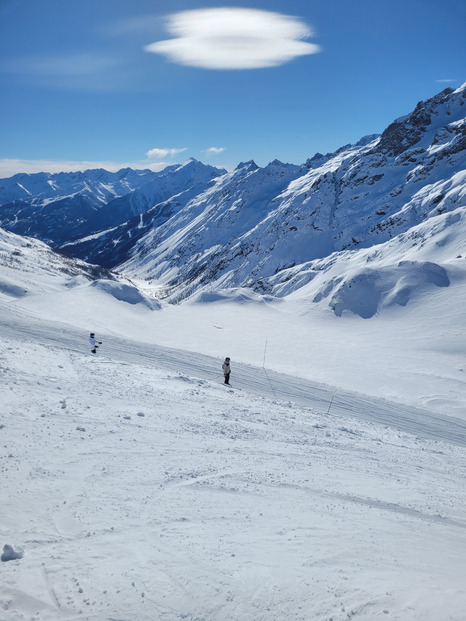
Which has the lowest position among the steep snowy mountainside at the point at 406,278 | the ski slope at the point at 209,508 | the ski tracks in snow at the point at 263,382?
the ski slope at the point at 209,508

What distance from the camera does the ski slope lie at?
555 cm

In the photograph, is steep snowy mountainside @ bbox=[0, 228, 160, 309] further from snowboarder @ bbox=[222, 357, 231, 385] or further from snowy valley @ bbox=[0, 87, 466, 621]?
snowboarder @ bbox=[222, 357, 231, 385]

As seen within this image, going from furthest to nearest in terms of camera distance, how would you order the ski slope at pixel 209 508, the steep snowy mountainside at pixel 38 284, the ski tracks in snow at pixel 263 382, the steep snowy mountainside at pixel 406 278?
the steep snowy mountainside at pixel 38 284, the steep snowy mountainside at pixel 406 278, the ski tracks in snow at pixel 263 382, the ski slope at pixel 209 508

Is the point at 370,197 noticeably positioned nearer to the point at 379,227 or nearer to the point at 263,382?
the point at 379,227

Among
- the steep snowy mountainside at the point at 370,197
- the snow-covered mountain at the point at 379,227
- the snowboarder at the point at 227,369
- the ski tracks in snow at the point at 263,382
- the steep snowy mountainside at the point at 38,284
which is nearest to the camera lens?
the ski tracks in snow at the point at 263,382

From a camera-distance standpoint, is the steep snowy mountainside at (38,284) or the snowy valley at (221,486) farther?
the steep snowy mountainside at (38,284)

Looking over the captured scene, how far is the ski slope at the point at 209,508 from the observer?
18.2 ft

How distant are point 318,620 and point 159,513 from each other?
124 inches

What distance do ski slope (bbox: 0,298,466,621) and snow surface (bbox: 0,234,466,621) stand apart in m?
0.03

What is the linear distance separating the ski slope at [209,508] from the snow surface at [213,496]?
0.03m

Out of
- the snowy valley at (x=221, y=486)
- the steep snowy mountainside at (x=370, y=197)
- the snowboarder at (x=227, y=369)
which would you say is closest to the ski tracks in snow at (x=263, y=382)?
the snowy valley at (x=221, y=486)

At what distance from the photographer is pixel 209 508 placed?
774 centimetres

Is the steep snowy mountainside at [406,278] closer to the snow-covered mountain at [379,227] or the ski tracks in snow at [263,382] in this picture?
the snow-covered mountain at [379,227]

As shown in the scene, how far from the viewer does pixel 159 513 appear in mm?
7309
